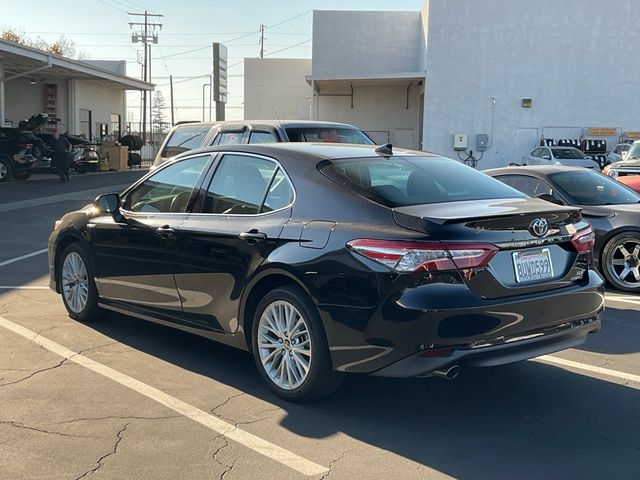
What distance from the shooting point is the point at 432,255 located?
3.70 m

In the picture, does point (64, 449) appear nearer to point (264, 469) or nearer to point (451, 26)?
point (264, 469)

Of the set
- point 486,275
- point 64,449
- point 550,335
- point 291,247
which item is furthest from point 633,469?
point 64,449

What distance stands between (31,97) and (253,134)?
1078 inches

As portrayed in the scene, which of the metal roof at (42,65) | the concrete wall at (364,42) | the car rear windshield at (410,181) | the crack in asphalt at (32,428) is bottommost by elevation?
the crack in asphalt at (32,428)

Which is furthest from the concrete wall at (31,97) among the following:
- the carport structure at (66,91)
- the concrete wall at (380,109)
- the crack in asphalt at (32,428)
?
the crack in asphalt at (32,428)

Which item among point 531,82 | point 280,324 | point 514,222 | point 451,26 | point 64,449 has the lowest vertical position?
Result: point 64,449

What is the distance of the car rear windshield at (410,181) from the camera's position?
167 inches

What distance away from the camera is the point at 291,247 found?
4.22 metres

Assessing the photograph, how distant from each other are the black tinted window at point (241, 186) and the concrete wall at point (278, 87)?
42.4 m

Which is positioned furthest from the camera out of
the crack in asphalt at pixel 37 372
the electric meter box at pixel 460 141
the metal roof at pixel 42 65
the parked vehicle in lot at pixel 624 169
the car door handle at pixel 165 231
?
the electric meter box at pixel 460 141

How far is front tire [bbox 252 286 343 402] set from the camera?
4102mm

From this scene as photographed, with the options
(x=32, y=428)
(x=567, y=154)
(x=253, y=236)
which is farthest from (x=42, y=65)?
(x=32, y=428)

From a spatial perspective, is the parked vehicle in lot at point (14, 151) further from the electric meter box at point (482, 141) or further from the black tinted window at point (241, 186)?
the black tinted window at point (241, 186)

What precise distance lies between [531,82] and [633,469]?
30.3m
